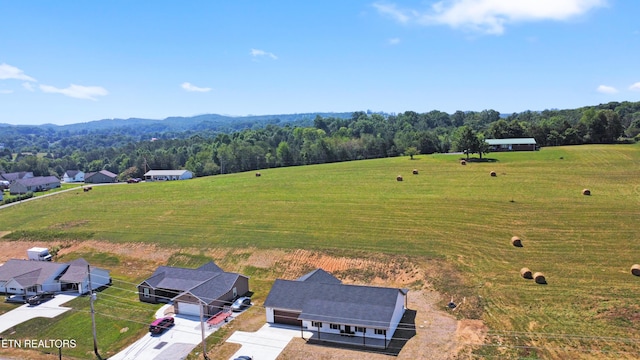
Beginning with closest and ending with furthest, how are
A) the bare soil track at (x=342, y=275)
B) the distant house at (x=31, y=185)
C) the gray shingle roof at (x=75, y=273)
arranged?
1. the bare soil track at (x=342, y=275)
2. the gray shingle roof at (x=75, y=273)
3. the distant house at (x=31, y=185)

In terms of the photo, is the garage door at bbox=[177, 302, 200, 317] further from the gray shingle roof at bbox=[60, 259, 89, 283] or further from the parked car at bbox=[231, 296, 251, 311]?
the gray shingle roof at bbox=[60, 259, 89, 283]

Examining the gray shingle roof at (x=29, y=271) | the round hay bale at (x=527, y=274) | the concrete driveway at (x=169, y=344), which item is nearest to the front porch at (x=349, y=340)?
the concrete driveway at (x=169, y=344)

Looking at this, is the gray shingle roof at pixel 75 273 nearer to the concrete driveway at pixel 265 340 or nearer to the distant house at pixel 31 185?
the concrete driveway at pixel 265 340

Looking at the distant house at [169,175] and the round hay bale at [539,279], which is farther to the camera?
the distant house at [169,175]

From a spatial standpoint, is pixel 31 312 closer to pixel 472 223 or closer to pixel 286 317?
pixel 286 317

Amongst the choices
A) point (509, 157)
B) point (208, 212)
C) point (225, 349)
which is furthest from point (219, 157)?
point (225, 349)

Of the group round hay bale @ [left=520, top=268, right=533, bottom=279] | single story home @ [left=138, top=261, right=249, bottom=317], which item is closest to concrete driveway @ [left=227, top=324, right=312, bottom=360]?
single story home @ [left=138, top=261, right=249, bottom=317]
